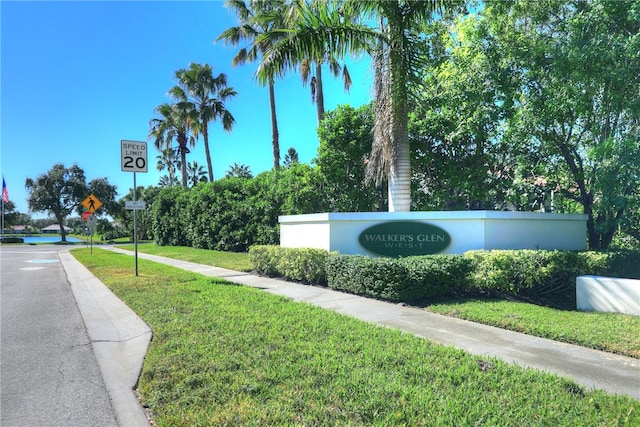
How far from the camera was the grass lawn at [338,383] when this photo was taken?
3418mm

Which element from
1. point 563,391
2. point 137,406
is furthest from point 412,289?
point 137,406

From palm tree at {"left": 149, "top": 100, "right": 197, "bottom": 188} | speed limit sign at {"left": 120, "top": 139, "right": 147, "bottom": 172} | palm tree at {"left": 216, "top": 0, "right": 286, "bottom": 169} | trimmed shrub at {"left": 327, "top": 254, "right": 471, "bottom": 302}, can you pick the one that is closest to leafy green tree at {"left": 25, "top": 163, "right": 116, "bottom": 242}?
palm tree at {"left": 149, "top": 100, "right": 197, "bottom": 188}

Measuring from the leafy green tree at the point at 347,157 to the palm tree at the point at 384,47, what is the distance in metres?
3.45

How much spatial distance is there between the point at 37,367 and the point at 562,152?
12229mm

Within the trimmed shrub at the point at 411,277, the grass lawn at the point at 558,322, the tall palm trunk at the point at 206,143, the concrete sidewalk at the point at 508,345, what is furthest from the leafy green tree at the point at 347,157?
the tall palm trunk at the point at 206,143

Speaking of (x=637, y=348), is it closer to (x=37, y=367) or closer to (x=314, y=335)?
(x=314, y=335)

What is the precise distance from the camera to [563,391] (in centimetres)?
383

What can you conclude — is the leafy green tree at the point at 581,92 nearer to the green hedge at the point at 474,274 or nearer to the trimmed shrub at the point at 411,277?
the green hedge at the point at 474,274

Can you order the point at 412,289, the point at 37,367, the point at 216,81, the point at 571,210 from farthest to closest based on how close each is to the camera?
1. the point at 216,81
2. the point at 571,210
3. the point at 412,289
4. the point at 37,367

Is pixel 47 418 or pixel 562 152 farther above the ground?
pixel 562 152

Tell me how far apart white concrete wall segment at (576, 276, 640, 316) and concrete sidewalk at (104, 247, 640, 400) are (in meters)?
2.85

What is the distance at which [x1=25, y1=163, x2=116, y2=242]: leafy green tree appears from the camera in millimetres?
48812

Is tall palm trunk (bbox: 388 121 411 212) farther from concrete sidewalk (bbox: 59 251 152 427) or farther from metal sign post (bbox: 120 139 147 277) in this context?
metal sign post (bbox: 120 139 147 277)

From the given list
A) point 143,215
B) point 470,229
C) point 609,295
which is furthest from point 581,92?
point 143,215
